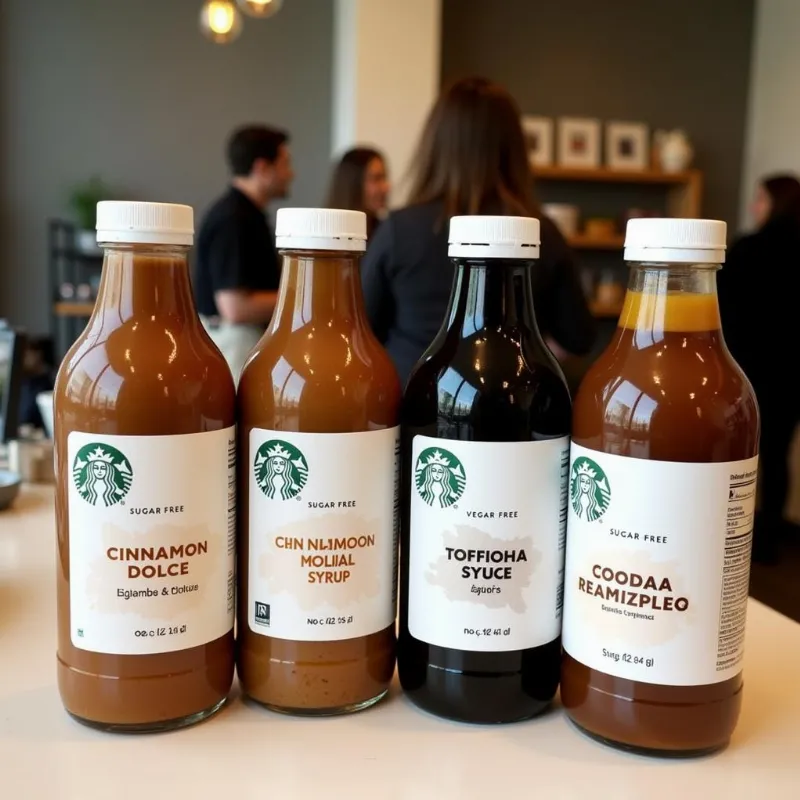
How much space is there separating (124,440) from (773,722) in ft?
1.61

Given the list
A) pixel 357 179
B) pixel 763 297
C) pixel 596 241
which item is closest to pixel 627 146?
pixel 596 241

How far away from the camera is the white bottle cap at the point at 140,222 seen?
0.55 m

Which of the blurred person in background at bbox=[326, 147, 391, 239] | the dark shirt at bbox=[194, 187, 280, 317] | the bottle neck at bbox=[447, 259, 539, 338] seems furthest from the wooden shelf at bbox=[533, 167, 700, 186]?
the bottle neck at bbox=[447, 259, 539, 338]

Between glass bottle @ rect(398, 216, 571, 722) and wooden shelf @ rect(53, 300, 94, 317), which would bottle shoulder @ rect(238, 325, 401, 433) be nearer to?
glass bottle @ rect(398, 216, 571, 722)

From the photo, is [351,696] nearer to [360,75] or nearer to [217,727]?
[217,727]

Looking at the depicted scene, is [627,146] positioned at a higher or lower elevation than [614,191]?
higher

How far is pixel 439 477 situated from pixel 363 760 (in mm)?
185

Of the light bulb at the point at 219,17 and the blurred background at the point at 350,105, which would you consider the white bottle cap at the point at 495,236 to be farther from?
the blurred background at the point at 350,105

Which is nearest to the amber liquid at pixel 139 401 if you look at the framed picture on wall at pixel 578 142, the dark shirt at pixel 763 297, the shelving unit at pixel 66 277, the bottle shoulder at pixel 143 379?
the bottle shoulder at pixel 143 379

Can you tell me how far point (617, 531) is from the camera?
21.7 inches

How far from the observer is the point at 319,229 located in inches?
22.5

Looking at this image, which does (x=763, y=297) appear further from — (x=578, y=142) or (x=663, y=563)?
(x=663, y=563)

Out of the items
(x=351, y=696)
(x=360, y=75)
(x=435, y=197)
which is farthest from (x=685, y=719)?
(x=360, y=75)

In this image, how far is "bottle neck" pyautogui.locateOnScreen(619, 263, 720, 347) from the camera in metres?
0.56
